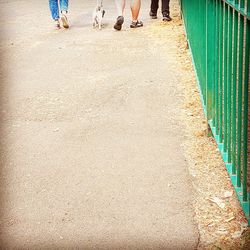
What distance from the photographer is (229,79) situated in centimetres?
425

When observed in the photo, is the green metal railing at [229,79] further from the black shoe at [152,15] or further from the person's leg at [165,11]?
the black shoe at [152,15]

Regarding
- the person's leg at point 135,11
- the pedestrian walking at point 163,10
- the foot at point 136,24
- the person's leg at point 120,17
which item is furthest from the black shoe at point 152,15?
the person's leg at point 120,17

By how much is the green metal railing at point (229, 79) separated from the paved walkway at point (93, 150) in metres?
0.48

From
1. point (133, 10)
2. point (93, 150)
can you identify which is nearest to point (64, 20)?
point (133, 10)

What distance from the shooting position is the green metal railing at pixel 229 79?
3.75 metres

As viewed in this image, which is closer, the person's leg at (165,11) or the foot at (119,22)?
the foot at (119,22)

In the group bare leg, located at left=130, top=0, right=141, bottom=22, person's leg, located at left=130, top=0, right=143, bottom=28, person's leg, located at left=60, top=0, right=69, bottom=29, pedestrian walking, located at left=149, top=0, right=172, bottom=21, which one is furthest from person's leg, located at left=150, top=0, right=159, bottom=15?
person's leg, located at left=60, top=0, right=69, bottom=29

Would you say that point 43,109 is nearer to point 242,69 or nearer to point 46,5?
point 242,69

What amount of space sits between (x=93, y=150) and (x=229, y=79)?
1.89m

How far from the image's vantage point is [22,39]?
1176cm

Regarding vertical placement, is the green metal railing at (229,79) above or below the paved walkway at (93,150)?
above

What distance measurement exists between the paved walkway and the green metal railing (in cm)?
48

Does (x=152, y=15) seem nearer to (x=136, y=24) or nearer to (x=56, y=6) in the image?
(x=136, y=24)

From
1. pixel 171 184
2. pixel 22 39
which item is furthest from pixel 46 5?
pixel 171 184
